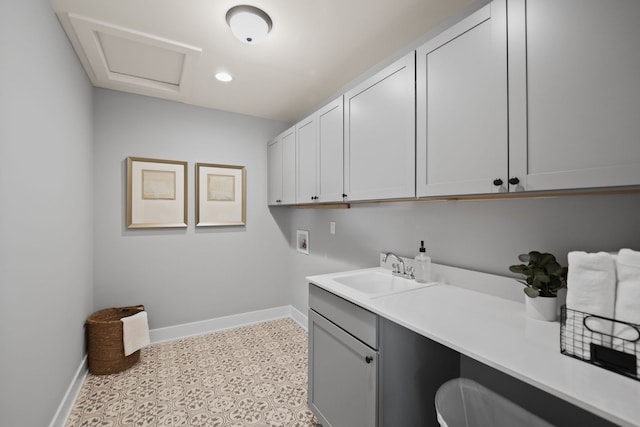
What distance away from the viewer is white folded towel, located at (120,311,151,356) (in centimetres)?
238

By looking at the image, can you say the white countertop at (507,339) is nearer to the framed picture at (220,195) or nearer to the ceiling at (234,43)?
the ceiling at (234,43)

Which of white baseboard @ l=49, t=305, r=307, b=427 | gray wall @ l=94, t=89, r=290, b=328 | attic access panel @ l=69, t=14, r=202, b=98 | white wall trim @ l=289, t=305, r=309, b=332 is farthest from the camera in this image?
white wall trim @ l=289, t=305, r=309, b=332

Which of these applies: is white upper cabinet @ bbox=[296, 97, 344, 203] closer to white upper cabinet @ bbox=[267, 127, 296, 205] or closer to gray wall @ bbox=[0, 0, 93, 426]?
white upper cabinet @ bbox=[267, 127, 296, 205]

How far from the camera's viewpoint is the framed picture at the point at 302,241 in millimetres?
3285

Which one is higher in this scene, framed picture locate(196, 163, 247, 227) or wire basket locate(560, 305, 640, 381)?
framed picture locate(196, 163, 247, 227)

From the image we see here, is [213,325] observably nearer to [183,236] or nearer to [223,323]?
[223,323]

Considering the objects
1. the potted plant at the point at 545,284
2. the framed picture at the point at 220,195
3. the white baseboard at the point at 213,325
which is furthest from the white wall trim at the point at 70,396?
the potted plant at the point at 545,284

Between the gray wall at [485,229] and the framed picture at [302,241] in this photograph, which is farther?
the framed picture at [302,241]

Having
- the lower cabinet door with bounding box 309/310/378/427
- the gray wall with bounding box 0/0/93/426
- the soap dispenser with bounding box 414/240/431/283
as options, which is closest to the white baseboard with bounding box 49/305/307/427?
the gray wall with bounding box 0/0/93/426

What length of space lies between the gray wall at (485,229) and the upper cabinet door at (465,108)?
35cm

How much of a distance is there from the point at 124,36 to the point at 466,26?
2.09 metres

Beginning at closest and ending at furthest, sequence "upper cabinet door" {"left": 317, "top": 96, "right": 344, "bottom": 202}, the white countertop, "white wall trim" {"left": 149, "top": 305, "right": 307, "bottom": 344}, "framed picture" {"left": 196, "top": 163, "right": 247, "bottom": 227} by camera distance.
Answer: the white countertop, "upper cabinet door" {"left": 317, "top": 96, "right": 344, "bottom": 202}, "white wall trim" {"left": 149, "top": 305, "right": 307, "bottom": 344}, "framed picture" {"left": 196, "top": 163, "right": 247, "bottom": 227}

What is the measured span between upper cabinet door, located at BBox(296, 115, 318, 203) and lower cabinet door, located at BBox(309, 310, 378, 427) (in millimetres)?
1083

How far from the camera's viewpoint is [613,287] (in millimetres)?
879
